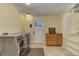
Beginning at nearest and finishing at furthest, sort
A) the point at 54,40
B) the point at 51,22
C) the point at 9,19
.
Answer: the point at 9,19 → the point at 54,40 → the point at 51,22

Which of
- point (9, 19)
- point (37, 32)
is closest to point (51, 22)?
point (37, 32)

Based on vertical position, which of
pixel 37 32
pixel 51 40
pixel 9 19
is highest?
pixel 9 19

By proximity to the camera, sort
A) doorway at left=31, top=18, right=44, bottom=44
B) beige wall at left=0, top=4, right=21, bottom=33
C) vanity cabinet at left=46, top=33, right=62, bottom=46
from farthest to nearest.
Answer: doorway at left=31, top=18, right=44, bottom=44, vanity cabinet at left=46, top=33, right=62, bottom=46, beige wall at left=0, top=4, right=21, bottom=33

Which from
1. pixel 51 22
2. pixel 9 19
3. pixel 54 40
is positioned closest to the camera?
pixel 9 19

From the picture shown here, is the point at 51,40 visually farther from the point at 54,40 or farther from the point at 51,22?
the point at 51,22

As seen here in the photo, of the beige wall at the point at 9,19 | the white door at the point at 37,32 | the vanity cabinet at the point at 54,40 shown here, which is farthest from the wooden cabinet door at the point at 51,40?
the beige wall at the point at 9,19

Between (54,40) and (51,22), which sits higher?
(51,22)

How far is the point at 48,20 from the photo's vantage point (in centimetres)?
808

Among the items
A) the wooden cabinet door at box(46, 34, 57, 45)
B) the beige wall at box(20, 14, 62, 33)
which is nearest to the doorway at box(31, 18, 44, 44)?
the beige wall at box(20, 14, 62, 33)

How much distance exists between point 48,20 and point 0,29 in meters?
3.69

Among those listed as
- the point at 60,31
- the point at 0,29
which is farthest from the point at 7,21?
the point at 60,31

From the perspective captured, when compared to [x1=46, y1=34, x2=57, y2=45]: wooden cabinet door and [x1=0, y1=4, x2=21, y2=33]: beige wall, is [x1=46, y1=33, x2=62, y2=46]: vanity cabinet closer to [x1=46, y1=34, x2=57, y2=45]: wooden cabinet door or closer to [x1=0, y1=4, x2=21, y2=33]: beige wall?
[x1=46, y1=34, x2=57, y2=45]: wooden cabinet door

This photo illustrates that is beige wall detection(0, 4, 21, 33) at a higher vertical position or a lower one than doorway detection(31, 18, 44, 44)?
higher

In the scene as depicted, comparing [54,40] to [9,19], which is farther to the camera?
→ [54,40]
